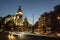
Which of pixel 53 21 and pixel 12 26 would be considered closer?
pixel 53 21

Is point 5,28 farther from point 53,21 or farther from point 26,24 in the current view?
point 53,21

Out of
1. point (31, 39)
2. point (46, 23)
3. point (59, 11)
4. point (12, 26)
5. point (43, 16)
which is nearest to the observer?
point (31, 39)

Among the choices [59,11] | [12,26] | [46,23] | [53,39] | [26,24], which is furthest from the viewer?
[26,24]

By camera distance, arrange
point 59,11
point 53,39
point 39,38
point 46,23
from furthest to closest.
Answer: point 46,23
point 59,11
point 39,38
point 53,39

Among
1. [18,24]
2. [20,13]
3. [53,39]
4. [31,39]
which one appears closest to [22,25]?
[18,24]

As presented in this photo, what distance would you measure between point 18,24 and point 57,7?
2950 cm

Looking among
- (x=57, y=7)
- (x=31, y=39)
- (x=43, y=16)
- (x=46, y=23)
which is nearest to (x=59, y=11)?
(x=57, y=7)

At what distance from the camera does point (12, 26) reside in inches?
3108

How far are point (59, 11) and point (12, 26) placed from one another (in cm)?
3175

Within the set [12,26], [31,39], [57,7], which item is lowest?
[31,39]

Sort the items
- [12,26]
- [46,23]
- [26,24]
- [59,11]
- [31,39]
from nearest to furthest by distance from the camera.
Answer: [31,39], [59,11], [46,23], [12,26], [26,24]

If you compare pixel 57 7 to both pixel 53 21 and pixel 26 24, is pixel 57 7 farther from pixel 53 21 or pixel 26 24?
pixel 26 24

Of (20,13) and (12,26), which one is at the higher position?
(20,13)

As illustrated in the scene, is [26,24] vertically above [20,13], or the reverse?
[20,13]
